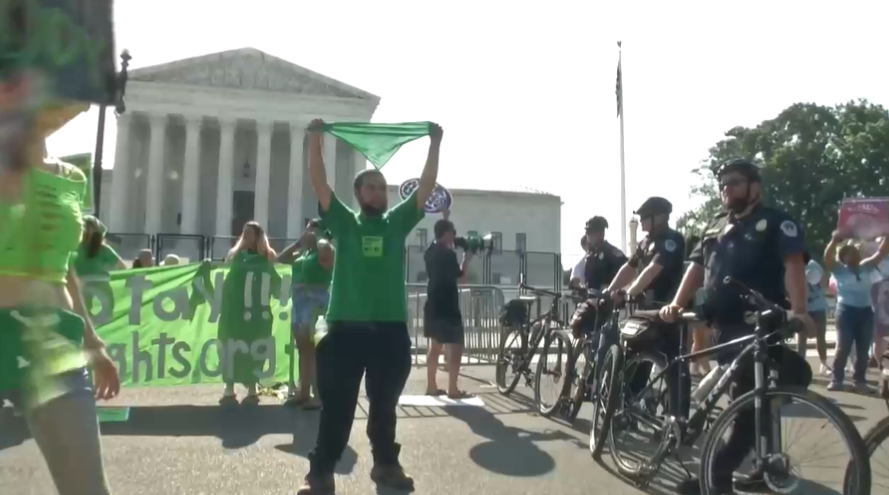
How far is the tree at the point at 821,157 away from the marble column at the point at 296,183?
25604mm

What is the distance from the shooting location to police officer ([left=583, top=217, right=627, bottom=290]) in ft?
26.3

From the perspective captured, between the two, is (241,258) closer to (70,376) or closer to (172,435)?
(172,435)

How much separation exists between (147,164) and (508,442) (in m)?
54.1

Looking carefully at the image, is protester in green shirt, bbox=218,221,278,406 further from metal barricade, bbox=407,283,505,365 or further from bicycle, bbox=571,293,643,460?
metal barricade, bbox=407,283,505,365

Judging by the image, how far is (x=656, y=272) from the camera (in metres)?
6.34

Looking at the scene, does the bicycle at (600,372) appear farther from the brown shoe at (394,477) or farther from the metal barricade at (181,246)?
the metal barricade at (181,246)

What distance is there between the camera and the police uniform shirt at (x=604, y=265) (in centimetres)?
809

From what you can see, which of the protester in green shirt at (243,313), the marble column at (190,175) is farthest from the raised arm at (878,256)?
the marble column at (190,175)

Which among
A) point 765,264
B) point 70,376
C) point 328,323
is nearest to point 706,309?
point 765,264

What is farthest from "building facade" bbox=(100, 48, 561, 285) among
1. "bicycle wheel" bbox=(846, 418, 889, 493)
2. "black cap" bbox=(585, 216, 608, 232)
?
"bicycle wheel" bbox=(846, 418, 889, 493)

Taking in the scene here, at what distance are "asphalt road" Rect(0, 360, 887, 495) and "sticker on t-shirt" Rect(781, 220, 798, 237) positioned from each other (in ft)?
5.66

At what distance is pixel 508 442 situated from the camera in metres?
6.53

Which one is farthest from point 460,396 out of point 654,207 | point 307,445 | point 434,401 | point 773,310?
point 773,310

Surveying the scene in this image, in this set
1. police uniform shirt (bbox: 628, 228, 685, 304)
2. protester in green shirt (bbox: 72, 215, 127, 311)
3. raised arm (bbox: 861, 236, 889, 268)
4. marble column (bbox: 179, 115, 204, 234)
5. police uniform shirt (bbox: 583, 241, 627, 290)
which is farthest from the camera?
marble column (bbox: 179, 115, 204, 234)
